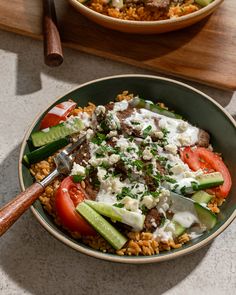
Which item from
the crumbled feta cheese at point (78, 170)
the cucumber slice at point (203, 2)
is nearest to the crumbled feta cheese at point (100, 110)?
the crumbled feta cheese at point (78, 170)

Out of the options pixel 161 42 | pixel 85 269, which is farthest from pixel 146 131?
pixel 161 42

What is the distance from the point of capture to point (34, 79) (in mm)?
2391

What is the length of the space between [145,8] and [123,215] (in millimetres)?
1162

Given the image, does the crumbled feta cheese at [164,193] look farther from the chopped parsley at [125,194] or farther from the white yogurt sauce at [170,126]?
the white yogurt sauce at [170,126]

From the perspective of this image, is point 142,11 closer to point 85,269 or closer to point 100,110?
point 100,110

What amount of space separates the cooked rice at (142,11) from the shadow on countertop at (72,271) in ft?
3.66

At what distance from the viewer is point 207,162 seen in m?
1.87

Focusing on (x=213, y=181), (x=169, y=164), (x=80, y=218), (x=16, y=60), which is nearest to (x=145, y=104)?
(x=169, y=164)

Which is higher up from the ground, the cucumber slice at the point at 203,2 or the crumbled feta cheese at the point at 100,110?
the cucumber slice at the point at 203,2

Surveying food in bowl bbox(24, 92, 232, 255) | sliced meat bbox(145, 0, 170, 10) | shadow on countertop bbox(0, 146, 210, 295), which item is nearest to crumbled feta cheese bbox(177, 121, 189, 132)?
food in bowl bbox(24, 92, 232, 255)

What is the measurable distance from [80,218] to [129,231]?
17 centimetres

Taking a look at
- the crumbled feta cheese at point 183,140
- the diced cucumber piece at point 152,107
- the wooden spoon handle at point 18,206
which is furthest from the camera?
the diced cucumber piece at point 152,107

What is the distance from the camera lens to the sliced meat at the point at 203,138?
1.93 m

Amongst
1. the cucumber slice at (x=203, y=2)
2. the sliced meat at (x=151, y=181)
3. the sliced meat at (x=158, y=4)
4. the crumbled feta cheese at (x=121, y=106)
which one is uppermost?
the cucumber slice at (x=203, y=2)
